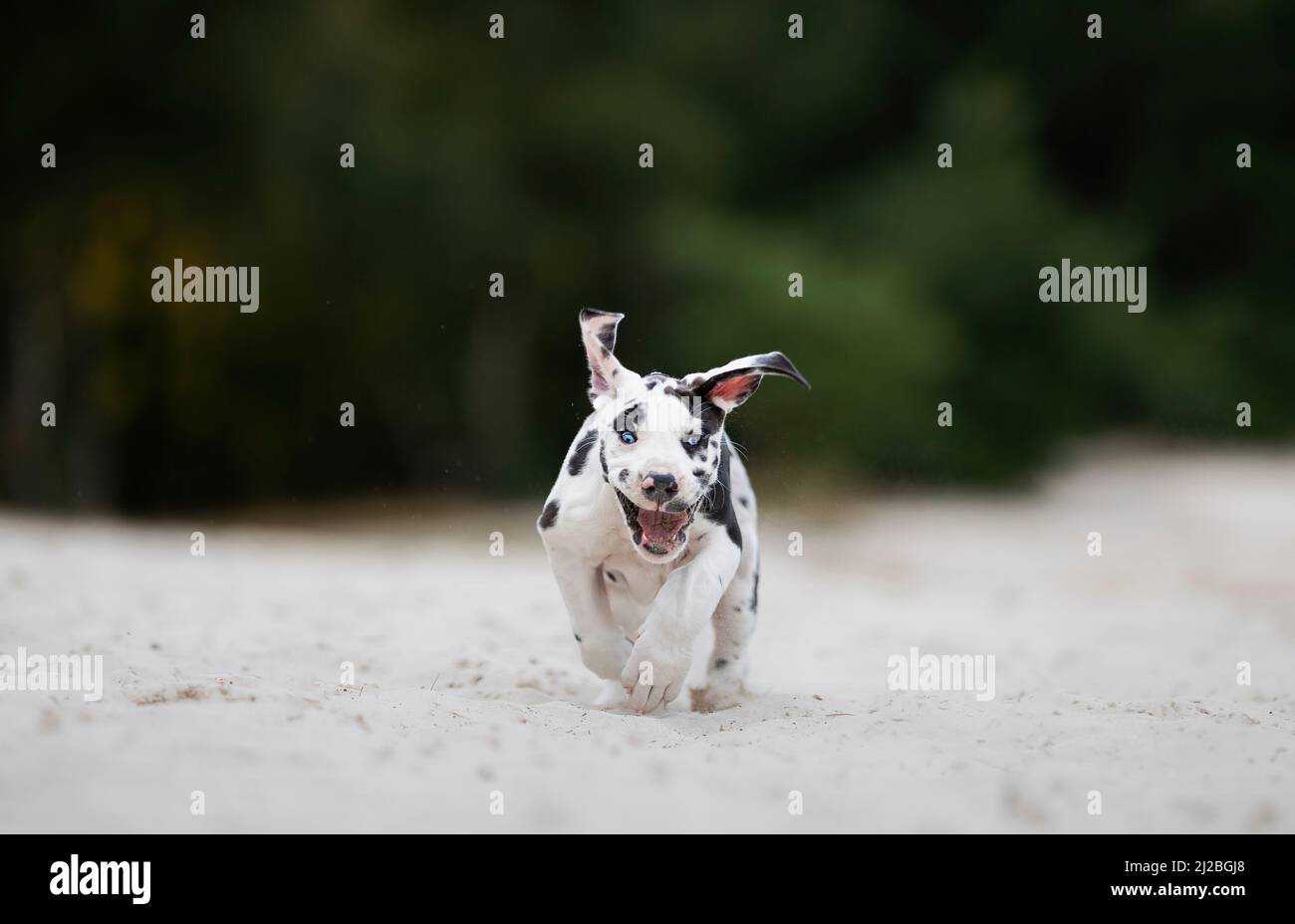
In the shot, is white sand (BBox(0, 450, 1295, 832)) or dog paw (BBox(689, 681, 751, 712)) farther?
dog paw (BBox(689, 681, 751, 712))

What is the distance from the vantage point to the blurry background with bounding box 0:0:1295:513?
15.1 m

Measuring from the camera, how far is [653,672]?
5.11m

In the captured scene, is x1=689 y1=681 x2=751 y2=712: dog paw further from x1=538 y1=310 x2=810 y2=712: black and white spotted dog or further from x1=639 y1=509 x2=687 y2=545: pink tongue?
x1=639 y1=509 x2=687 y2=545: pink tongue

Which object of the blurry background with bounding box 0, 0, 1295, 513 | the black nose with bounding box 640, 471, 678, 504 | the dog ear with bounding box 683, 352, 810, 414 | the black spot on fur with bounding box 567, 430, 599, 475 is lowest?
the black nose with bounding box 640, 471, 678, 504

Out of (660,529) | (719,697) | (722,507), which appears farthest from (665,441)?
(719,697)

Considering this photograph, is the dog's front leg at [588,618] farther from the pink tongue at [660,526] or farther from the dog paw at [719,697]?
the pink tongue at [660,526]

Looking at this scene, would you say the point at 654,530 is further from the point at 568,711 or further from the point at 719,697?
the point at 719,697

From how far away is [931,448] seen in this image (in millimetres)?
18047

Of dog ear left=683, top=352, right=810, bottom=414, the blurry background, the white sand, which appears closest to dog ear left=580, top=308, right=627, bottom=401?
dog ear left=683, top=352, right=810, bottom=414

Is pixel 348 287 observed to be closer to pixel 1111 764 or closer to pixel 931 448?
pixel 931 448

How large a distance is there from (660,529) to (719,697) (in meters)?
1.08

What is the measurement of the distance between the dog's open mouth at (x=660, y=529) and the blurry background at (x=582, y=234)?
933 centimetres

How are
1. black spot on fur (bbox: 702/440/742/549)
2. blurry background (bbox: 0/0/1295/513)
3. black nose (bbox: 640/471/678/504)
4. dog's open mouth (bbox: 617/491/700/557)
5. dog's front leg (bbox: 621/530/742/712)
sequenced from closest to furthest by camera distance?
black nose (bbox: 640/471/678/504) → dog's open mouth (bbox: 617/491/700/557) → dog's front leg (bbox: 621/530/742/712) → black spot on fur (bbox: 702/440/742/549) → blurry background (bbox: 0/0/1295/513)

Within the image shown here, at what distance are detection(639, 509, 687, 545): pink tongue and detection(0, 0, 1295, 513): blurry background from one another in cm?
935
